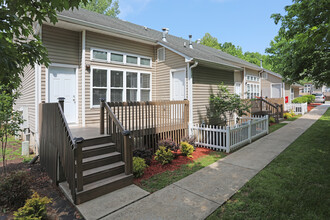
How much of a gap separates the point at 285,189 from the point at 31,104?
28.3ft

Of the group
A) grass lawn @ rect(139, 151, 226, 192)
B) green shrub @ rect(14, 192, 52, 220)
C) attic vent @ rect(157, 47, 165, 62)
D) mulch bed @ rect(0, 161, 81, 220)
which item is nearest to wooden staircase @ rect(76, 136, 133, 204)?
mulch bed @ rect(0, 161, 81, 220)

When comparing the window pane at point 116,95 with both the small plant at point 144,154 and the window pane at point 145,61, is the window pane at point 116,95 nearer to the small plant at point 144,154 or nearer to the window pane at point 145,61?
the window pane at point 145,61

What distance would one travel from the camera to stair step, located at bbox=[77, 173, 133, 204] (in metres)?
3.40

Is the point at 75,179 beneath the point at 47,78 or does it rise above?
beneath

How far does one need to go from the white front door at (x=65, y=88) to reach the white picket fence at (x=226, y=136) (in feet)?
16.1

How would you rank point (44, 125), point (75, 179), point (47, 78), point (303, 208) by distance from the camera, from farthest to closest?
point (47, 78) < point (44, 125) < point (75, 179) < point (303, 208)

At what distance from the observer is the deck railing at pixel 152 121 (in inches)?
214

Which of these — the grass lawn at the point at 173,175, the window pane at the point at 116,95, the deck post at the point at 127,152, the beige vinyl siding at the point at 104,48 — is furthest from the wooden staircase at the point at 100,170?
the window pane at the point at 116,95

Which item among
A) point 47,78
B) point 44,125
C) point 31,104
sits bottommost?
point 44,125

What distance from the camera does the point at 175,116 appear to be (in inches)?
282

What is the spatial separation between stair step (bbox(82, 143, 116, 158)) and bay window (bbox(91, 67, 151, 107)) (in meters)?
2.96

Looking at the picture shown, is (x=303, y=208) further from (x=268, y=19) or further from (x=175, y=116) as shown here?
(x=268, y=19)

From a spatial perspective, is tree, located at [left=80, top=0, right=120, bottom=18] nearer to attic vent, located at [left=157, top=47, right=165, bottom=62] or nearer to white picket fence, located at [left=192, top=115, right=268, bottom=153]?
Result: attic vent, located at [left=157, top=47, right=165, bottom=62]

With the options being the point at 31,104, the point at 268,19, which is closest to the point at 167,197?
the point at 31,104
